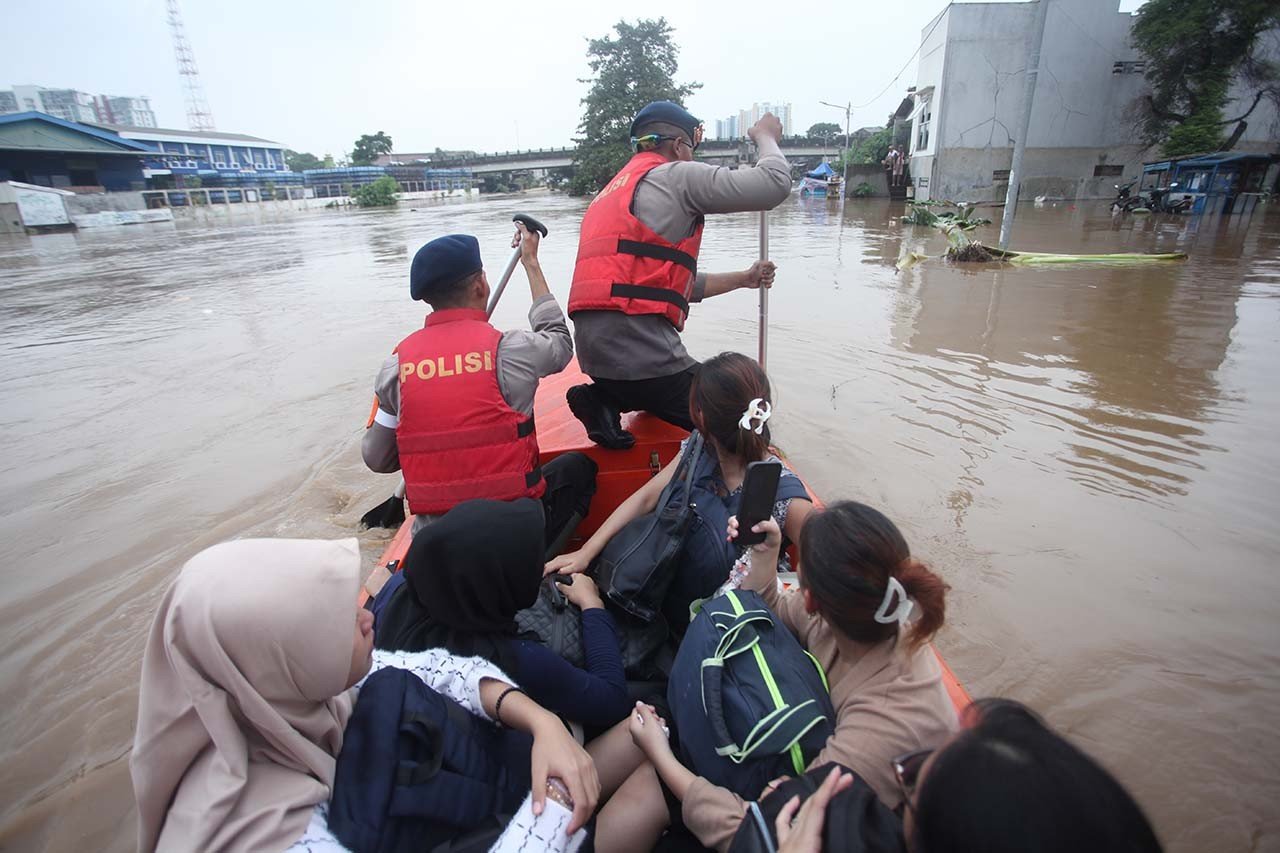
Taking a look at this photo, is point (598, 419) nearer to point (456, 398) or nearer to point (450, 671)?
point (456, 398)

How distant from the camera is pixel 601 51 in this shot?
45250mm

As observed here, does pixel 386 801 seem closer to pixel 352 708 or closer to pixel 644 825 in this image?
pixel 352 708

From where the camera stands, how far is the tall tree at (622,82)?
4456 cm

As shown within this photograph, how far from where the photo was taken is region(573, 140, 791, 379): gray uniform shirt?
2.20m

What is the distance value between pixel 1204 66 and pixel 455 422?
29.1 meters

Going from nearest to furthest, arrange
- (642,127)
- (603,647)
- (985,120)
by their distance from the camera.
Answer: (603,647), (642,127), (985,120)

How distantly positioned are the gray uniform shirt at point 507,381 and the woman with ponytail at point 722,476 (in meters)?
0.54

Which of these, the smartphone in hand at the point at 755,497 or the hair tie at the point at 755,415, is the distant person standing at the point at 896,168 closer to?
the hair tie at the point at 755,415

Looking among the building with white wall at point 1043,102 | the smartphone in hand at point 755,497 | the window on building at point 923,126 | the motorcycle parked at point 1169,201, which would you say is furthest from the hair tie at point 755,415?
the window on building at point 923,126

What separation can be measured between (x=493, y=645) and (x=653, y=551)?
57cm

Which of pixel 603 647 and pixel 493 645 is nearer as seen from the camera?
pixel 493 645

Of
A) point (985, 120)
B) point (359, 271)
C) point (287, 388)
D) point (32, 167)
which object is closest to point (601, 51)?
point (985, 120)

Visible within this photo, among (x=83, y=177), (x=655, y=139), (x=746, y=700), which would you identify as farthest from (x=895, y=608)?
(x=83, y=177)

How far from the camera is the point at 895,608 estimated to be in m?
1.11
